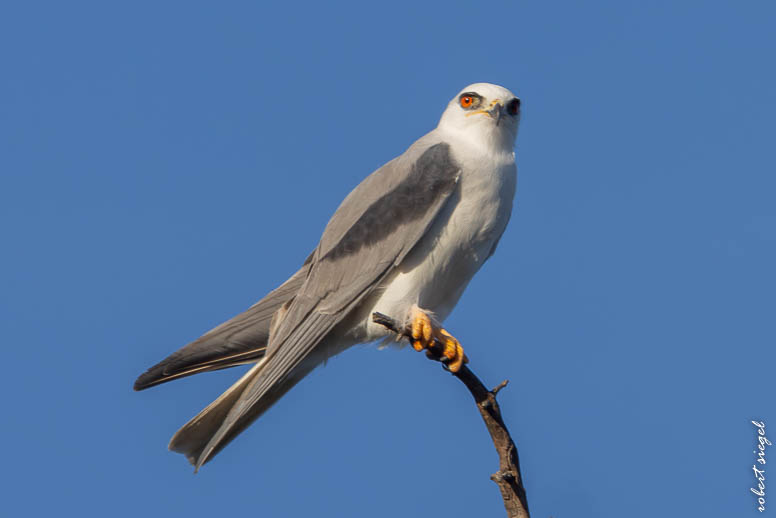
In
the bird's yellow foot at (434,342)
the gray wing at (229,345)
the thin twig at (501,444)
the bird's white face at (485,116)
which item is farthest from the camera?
the bird's white face at (485,116)

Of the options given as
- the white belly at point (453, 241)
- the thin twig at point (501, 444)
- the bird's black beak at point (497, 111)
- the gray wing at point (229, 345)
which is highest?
the bird's black beak at point (497, 111)

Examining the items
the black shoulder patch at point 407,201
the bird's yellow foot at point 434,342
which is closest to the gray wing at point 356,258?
the black shoulder patch at point 407,201

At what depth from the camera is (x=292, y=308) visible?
5285mm

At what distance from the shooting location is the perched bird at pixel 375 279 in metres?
5.01

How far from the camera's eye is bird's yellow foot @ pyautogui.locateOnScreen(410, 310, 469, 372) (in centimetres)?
479

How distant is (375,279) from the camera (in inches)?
200

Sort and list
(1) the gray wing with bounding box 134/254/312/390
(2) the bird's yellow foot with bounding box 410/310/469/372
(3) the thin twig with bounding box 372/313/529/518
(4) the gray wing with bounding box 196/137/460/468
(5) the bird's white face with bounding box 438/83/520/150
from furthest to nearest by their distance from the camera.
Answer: (5) the bird's white face with bounding box 438/83/520/150 → (1) the gray wing with bounding box 134/254/312/390 → (4) the gray wing with bounding box 196/137/460/468 → (2) the bird's yellow foot with bounding box 410/310/469/372 → (3) the thin twig with bounding box 372/313/529/518

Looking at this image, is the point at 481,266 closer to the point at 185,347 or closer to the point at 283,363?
the point at 283,363

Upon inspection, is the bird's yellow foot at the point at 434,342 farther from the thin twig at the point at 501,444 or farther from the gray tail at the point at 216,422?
the gray tail at the point at 216,422

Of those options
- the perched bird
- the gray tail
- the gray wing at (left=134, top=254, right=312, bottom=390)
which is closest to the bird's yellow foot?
the perched bird

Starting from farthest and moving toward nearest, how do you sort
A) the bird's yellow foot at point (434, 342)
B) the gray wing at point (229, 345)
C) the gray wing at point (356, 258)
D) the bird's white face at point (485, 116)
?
the bird's white face at point (485, 116) → the gray wing at point (229, 345) → the gray wing at point (356, 258) → the bird's yellow foot at point (434, 342)

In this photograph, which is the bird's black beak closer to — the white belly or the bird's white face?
the bird's white face

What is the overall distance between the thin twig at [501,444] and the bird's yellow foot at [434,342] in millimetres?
208

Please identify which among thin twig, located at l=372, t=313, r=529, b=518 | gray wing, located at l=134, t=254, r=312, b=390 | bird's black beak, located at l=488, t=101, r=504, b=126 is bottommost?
thin twig, located at l=372, t=313, r=529, b=518
